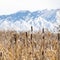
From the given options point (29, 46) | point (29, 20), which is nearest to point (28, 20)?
point (29, 20)

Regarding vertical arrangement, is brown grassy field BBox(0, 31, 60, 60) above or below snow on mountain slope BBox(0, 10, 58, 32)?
below

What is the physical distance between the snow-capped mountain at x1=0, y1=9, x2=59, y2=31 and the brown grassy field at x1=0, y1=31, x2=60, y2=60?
0.09 meters

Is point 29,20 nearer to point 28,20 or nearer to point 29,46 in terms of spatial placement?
point 28,20

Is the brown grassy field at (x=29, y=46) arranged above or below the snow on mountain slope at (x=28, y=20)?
below

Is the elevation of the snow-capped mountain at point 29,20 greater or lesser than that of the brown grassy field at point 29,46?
greater

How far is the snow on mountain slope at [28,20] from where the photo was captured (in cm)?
312

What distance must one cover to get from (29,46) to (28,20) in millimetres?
364

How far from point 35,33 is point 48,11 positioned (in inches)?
15.2

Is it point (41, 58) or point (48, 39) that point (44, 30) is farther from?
point (41, 58)

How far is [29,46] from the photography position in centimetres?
308

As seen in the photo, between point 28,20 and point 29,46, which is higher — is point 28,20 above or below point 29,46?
above

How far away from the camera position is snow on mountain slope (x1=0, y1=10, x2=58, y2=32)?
3.12 metres

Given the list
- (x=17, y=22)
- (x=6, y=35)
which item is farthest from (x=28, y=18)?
(x=6, y=35)

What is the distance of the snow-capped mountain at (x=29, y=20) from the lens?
3119 mm
